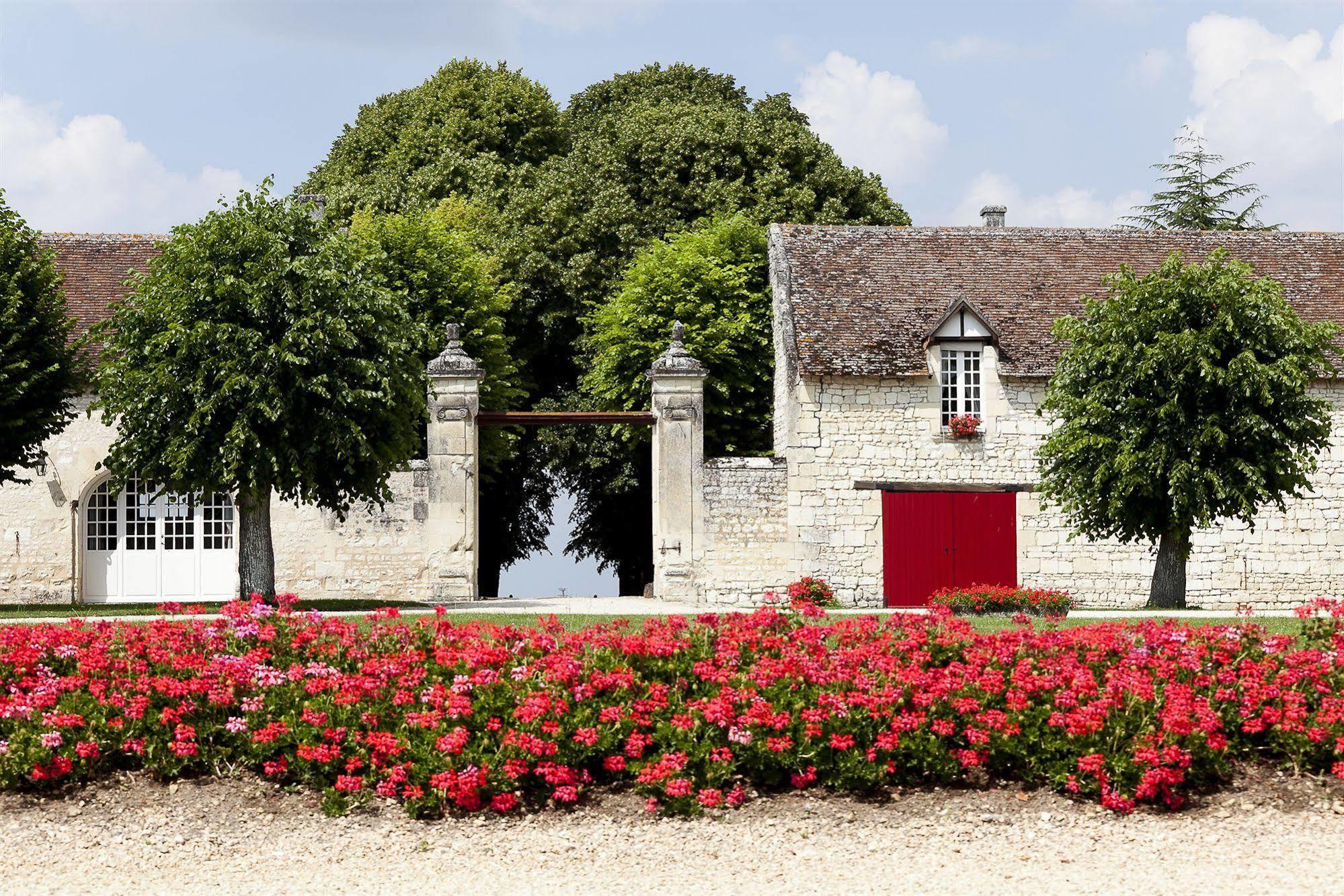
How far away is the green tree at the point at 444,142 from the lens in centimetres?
3381

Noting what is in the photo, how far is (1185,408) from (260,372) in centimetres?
1287

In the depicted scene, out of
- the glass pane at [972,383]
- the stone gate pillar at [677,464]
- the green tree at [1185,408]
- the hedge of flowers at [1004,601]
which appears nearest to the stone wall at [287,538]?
the stone gate pillar at [677,464]

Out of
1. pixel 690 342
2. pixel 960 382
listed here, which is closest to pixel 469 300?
pixel 690 342

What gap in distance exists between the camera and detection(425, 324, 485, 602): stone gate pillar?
2242 cm

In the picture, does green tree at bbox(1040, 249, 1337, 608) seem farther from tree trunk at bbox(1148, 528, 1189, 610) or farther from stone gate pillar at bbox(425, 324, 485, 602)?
stone gate pillar at bbox(425, 324, 485, 602)

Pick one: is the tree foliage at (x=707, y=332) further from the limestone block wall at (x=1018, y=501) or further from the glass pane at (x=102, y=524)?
the glass pane at (x=102, y=524)

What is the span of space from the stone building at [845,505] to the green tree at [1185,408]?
9.93 ft

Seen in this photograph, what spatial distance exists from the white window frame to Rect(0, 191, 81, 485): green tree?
14.1m

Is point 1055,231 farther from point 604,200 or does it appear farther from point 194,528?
point 194,528

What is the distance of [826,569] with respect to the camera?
24.3 metres

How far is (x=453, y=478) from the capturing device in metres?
22.6

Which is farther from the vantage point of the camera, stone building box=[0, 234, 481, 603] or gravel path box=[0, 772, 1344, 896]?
stone building box=[0, 234, 481, 603]

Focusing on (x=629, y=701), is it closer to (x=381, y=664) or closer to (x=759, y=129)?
(x=381, y=664)

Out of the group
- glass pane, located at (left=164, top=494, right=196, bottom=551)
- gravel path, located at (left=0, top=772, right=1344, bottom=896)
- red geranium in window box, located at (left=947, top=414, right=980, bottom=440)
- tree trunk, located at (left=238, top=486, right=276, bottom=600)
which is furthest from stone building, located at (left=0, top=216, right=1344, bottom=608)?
gravel path, located at (left=0, top=772, right=1344, bottom=896)
